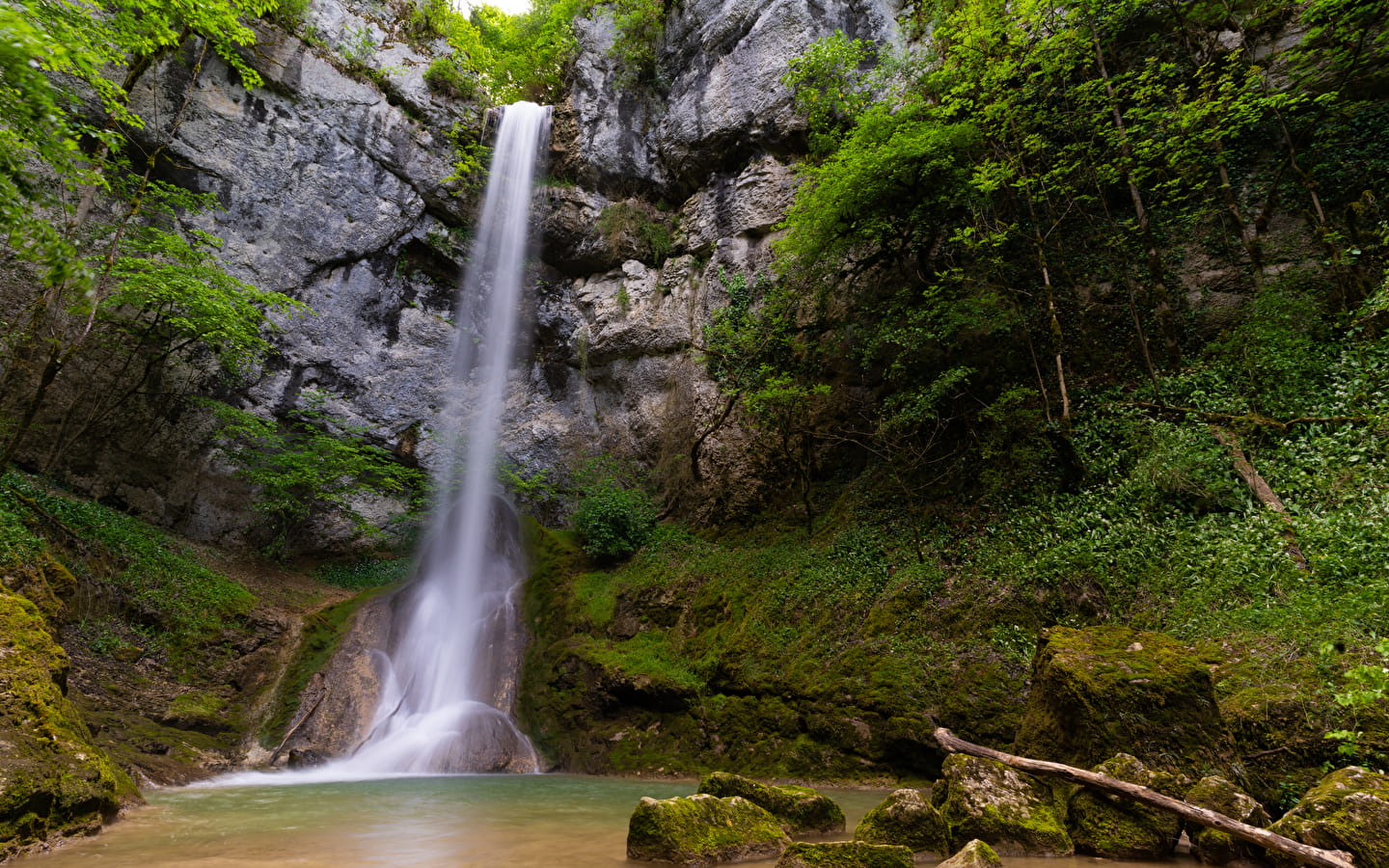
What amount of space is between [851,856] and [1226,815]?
241cm

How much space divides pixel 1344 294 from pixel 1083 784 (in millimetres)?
8375

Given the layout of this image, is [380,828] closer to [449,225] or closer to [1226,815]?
[1226,815]

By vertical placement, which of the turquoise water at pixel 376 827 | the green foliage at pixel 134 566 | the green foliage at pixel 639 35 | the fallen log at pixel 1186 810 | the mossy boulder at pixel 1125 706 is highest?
the green foliage at pixel 639 35

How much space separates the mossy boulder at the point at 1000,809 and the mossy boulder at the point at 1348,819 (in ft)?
3.72

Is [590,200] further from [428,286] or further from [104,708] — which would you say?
[104,708]

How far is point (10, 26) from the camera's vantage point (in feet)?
10.8

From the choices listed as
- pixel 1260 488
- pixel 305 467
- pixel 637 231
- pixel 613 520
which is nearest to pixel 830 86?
pixel 637 231

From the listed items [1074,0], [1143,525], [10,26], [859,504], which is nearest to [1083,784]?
[1143,525]

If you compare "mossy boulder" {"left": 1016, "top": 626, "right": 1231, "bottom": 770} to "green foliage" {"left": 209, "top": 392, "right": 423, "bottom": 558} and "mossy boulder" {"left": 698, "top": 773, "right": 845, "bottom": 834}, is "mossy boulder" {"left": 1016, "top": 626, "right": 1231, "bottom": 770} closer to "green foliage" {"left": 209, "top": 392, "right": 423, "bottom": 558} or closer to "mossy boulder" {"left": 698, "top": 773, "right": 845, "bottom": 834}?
"mossy boulder" {"left": 698, "top": 773, "right": 845, "bottom": 834}

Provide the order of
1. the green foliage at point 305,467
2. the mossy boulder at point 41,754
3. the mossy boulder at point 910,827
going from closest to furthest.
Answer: the mossy boulder at point 41,754 < the mossy boulder at point 910,827 < the green foliage at point 305,467

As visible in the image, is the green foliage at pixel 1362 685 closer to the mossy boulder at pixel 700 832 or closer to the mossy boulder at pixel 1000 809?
the mossy boulder at pixel 1000 809

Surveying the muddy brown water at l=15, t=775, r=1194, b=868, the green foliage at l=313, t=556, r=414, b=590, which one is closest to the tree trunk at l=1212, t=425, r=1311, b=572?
the muddy brown water at l=15, t=775, r=1194, b=868

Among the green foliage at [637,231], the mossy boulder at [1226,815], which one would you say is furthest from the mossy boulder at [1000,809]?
the green foliage at [637,231]

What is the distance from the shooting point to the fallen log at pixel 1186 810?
290 cm
